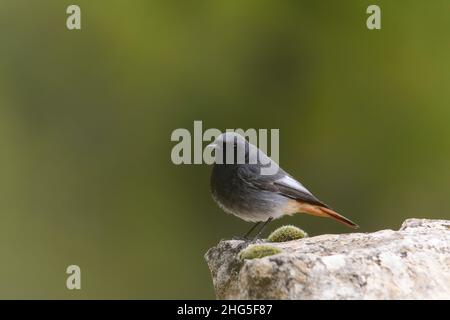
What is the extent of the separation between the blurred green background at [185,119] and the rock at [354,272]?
7600 millimetres

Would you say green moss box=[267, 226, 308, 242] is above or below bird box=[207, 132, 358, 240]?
below

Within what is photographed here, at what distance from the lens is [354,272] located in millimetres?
5621

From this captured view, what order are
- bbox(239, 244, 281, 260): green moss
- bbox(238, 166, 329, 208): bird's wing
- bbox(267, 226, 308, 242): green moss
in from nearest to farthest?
bbox(239, 244, 281, 260): green moss → bbox(267, 226, 308, 242): green moss → bbox(238, 166, 329, 208): bird's wing

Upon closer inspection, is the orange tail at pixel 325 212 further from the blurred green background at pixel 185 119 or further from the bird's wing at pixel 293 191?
the blurred green background at pixel 185 119

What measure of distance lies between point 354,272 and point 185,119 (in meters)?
9.67

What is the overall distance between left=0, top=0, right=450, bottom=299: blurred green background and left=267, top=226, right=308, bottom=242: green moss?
6088mm

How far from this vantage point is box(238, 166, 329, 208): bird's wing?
7.89 meters

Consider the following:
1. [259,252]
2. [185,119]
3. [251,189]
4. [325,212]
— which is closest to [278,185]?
[251,189]

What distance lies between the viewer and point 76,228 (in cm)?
1456

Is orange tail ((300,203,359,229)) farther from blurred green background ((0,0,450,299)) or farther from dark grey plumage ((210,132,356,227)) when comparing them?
blurred green background ((0,0,450,299))

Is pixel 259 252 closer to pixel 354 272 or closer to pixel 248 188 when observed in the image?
pixel 354 272

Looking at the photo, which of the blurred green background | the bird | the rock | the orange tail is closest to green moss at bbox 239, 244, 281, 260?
the rock

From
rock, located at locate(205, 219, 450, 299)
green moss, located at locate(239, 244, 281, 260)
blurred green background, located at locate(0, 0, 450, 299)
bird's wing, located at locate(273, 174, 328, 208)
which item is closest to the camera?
rock, located at locate(205, 219, 450, 299)

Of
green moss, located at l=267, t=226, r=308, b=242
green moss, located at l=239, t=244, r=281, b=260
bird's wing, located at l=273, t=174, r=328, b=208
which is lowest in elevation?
green moss, located at l=267, t=226, r=308, b=242
